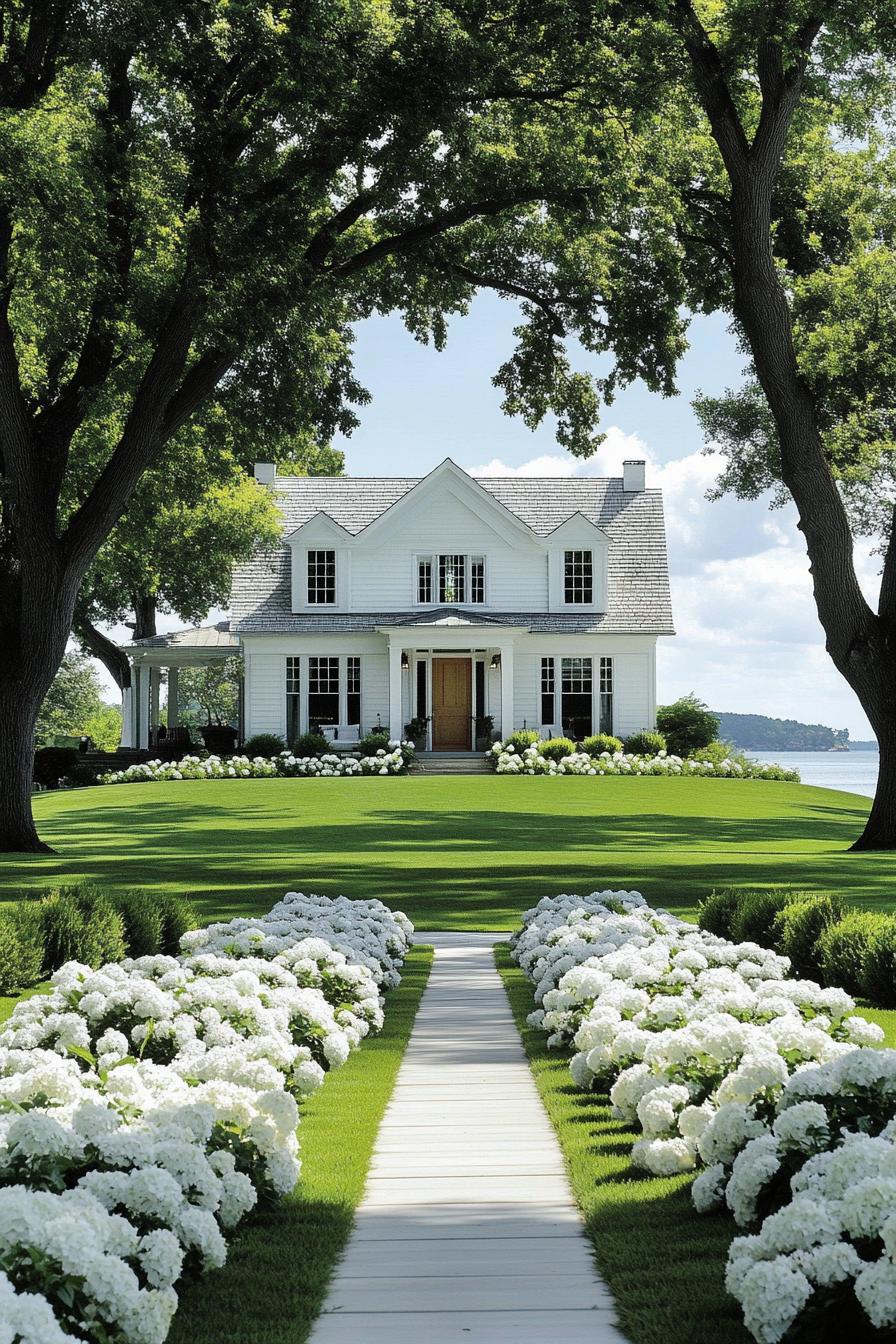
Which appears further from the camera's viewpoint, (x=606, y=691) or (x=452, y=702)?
(x=452, y=702)

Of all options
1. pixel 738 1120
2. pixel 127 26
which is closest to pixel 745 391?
pixel 127 26

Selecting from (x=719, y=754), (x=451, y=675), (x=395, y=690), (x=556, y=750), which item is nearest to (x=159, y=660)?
(x=395, y=690)

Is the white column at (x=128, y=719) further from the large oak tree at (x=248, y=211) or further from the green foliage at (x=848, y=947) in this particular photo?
the green foliage at (x=848, y=947)

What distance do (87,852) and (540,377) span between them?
10.1 m

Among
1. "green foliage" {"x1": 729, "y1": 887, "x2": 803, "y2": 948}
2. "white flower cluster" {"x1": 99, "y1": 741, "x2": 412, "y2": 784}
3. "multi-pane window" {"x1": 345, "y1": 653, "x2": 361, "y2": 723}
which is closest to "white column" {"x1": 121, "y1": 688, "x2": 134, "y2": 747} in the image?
"multi-pane window" {"x1": 345, "y1": 653, "x2": 361, "y2": 723}

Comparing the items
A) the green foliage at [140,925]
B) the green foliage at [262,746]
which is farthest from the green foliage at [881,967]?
the green foliage at [262,746]

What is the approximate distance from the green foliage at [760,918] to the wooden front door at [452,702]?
2904cm

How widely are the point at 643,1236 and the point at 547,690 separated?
35.4 meters

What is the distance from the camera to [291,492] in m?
43.4

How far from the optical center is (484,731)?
39.4 metres

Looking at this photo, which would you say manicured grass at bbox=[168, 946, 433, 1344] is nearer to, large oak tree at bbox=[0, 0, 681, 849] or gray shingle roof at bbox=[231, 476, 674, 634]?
large oak tree at bbox=[0, 0, 681, 849]

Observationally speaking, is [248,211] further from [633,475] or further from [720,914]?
[633,475]

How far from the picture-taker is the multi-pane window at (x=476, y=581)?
40.9 m

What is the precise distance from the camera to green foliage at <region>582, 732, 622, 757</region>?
37344 mm
